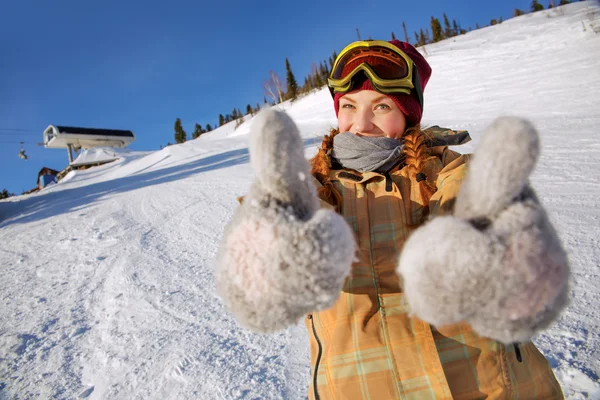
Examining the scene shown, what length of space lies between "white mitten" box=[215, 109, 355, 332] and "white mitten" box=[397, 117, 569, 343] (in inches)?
7.1

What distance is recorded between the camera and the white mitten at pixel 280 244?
68 cm

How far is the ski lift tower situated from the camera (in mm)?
28094

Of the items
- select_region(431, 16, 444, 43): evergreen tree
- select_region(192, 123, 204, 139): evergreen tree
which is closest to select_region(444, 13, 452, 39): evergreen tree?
select_region(431, 16, 444, 43): evergreen tree

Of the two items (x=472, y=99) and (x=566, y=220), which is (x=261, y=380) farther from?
(x=472, y=99)

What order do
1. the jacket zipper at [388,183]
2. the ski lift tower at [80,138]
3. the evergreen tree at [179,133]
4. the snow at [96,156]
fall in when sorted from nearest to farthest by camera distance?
the jacket zipper at [388,183] < the snow at [96,156] < the ski lift tower at [80,138] < the evergreen tree at [179,133]

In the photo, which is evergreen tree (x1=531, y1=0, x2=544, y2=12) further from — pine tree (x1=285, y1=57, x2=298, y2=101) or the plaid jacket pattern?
the plaid jacket pattern

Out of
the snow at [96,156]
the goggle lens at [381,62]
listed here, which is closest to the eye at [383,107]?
the goggle lens at [381,62]

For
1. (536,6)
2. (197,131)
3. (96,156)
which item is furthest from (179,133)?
(536,6)

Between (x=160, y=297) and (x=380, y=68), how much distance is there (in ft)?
8.41

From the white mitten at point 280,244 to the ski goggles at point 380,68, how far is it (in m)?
0.77

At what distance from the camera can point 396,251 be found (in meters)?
1.08

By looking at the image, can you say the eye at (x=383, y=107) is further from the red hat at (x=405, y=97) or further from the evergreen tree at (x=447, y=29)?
the evergreen tree at (x=447, y=29)

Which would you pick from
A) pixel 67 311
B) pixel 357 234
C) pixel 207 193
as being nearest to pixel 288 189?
pixel 357 234

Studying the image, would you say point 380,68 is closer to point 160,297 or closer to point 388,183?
point 388,183
